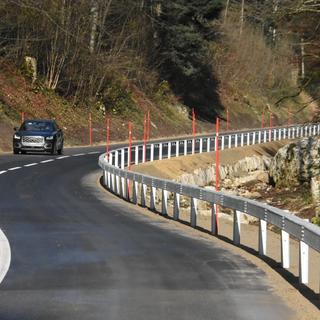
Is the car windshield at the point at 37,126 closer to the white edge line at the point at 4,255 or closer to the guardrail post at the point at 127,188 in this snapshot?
the guardrail post at the point at 127,188

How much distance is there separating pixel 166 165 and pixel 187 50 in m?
32.9

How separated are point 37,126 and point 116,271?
28.3 meters

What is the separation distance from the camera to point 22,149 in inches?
1547

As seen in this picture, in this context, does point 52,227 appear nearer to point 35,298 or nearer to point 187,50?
point 35,298

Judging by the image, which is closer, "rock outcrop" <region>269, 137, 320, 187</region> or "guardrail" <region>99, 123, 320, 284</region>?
"guardrail" <region>99, 123, 320, 284</region>

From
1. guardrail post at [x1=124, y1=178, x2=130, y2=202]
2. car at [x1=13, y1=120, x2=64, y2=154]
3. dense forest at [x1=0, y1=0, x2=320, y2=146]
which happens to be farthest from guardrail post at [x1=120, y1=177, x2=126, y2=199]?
car at [x1=13, y1=120, x2=64, y2=154]

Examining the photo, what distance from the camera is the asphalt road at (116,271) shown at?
355 inches

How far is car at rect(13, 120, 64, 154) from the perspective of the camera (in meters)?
38.6

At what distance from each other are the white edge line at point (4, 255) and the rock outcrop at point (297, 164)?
20235 mm

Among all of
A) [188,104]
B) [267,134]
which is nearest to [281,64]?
[188,104]

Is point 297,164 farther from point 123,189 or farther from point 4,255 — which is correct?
point 4,255

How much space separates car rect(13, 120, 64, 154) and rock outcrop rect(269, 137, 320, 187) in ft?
31.2

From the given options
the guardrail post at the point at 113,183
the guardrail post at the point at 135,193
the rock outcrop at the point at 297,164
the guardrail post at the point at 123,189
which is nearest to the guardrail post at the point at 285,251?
the guardrail post at the point at 135,193

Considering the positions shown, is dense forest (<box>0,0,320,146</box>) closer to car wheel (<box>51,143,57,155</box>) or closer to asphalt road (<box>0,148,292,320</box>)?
car wheel (<box>51,143,57,155</box>)
